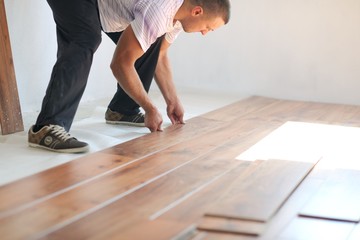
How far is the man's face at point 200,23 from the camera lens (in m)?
2.69

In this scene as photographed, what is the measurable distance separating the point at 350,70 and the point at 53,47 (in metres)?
2.07

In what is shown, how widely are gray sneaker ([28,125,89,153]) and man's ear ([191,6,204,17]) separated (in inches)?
29.6

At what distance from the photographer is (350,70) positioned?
427 cm

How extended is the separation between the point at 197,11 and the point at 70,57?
608mm

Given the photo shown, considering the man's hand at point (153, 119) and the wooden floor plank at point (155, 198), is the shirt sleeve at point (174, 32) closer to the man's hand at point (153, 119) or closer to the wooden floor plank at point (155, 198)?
the man's hand at point (153, 119)

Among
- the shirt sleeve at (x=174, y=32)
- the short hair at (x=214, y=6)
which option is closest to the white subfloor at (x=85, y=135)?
the shirt sleeve at (x=174, y=32)

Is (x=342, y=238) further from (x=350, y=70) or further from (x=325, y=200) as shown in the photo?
(x=350, y=70)

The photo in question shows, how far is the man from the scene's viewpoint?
8.45 feet

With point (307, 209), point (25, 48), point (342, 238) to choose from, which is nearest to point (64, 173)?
point (307, 209)

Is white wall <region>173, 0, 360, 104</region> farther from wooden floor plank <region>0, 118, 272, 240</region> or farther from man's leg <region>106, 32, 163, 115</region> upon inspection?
wooden floor plank <region>0, 118, 272, 240</region>

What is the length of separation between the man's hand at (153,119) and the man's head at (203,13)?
1.42 feet

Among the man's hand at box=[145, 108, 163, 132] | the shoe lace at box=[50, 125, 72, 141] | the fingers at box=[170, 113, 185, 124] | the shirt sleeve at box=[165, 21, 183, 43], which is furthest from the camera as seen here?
the fingers at box=[170, 113, 185, 124]

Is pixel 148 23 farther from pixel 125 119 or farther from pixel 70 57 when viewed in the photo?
pixel 125 119

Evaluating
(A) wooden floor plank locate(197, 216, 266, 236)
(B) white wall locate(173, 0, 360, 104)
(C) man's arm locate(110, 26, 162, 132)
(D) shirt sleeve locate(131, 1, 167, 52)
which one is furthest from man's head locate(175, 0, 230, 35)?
(B) white wall locate(173, 0, 360, 104)
